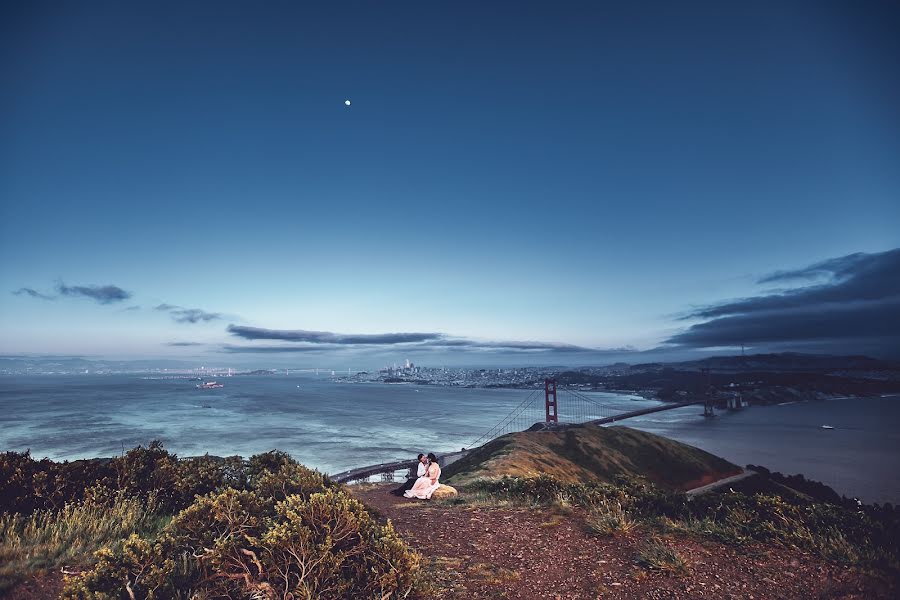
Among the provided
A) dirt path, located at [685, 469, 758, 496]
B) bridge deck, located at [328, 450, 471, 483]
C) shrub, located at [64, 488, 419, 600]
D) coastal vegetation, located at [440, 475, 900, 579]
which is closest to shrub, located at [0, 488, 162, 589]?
shrub, located at [64, 488, 419, 600]

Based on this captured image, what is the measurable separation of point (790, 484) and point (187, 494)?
66.1 metres

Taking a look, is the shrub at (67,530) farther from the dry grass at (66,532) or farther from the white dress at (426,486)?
the white dress at (426,486)

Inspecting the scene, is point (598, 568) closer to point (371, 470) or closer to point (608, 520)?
point (608, 520)

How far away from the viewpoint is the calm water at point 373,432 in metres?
76.1

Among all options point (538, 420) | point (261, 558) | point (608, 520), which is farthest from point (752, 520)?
point (538, 420)

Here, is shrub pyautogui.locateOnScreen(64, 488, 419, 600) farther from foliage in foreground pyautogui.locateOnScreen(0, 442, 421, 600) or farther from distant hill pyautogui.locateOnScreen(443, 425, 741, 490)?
distant hill pyautogui.locateOnScreen(443, 425, 741, 490)

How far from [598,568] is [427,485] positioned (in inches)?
295

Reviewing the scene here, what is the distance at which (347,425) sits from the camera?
117312 mm

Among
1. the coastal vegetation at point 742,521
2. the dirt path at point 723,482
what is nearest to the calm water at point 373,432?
the dirt path at point 723,482

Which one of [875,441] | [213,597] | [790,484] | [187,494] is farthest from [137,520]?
[875,441]

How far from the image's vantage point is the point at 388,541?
18.3ft

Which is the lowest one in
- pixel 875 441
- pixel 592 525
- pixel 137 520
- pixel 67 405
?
pixel 875 441

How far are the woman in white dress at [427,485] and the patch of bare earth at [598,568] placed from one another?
13.9 feet

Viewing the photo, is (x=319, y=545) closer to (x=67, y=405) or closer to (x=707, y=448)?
(x=707, y=448)
